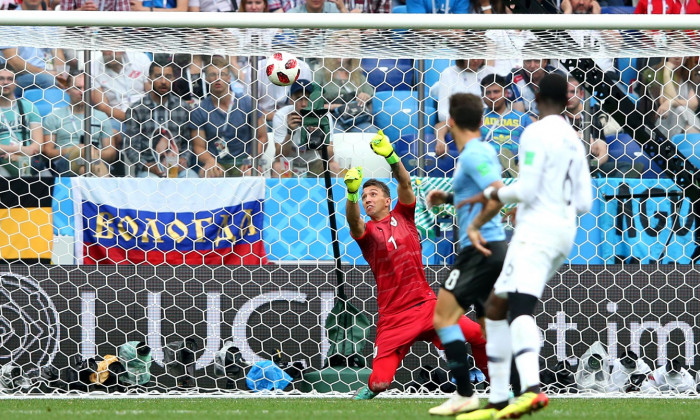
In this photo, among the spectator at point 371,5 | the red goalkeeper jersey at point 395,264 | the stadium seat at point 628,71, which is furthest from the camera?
the spectator at point 371,5

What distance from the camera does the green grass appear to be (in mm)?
5395


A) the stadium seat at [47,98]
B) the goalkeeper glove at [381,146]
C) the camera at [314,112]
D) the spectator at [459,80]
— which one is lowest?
the goalkeeper glove at [381,146]

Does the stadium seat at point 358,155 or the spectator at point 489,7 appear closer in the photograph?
the stadium seat at point 358,155

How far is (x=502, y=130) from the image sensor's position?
27.9 ft

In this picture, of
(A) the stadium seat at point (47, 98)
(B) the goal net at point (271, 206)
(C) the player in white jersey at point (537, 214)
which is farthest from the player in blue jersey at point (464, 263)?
(A) the stadium seat at point (47, 98)

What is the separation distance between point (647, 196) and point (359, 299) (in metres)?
2.60

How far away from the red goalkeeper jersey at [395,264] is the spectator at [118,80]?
274cm

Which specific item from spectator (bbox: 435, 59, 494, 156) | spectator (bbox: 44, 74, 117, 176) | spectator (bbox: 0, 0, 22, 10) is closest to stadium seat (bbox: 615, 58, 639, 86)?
spectator (bbox: 435, 59, 494, 156)

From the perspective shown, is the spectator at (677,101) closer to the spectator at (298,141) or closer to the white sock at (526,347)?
the spectator at (298,141)

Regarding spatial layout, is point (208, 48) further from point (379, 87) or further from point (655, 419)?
point (655, 419)

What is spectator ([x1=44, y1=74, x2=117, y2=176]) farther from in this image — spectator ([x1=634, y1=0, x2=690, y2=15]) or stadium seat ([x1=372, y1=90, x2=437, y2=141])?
spectator ([x1=634, y1=0, x2=690, y2=15])

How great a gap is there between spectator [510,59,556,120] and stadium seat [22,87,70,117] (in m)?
3.91

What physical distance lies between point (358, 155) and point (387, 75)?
0.81 meters

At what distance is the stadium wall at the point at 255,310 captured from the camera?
785cm
